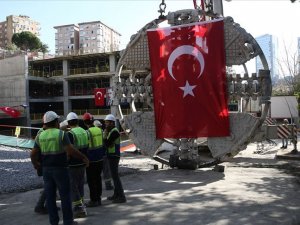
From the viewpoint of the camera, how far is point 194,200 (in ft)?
23.7

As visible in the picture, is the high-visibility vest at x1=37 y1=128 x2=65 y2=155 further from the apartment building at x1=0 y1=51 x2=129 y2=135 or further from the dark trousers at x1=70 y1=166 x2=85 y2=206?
the apartment building at x1=0 y1=51 x2=129 y2=135

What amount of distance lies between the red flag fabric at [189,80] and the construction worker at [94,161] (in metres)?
4.02

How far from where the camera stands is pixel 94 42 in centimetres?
9594

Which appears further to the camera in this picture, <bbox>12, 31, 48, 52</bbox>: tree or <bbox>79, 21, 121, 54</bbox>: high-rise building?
<bbox>79, 21, 121, 54</bbox>: high-rise building

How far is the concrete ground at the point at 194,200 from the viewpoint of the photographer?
5.98 meters

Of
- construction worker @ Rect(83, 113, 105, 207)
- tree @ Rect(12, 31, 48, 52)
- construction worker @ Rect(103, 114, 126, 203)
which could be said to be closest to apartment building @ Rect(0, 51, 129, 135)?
tree @ Rect(12, 31, 48, 52)

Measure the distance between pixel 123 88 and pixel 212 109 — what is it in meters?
2.95

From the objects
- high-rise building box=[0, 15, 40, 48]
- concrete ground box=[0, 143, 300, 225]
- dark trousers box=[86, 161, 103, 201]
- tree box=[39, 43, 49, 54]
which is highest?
high-rise building box=[0, 15, 40, 48]

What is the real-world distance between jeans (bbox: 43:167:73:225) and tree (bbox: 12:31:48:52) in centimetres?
7277

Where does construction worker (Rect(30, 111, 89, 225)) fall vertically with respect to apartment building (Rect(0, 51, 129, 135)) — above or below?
below

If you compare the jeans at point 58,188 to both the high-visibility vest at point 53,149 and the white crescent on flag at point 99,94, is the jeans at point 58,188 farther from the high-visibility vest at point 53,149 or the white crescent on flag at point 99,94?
the white crescent on flag at point 99,94

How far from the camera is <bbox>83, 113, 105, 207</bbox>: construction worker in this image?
22.0 ft

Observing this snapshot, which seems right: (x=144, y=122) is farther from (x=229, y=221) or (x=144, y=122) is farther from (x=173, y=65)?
(x=229, y=221)

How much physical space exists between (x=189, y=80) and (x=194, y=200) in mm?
4057
